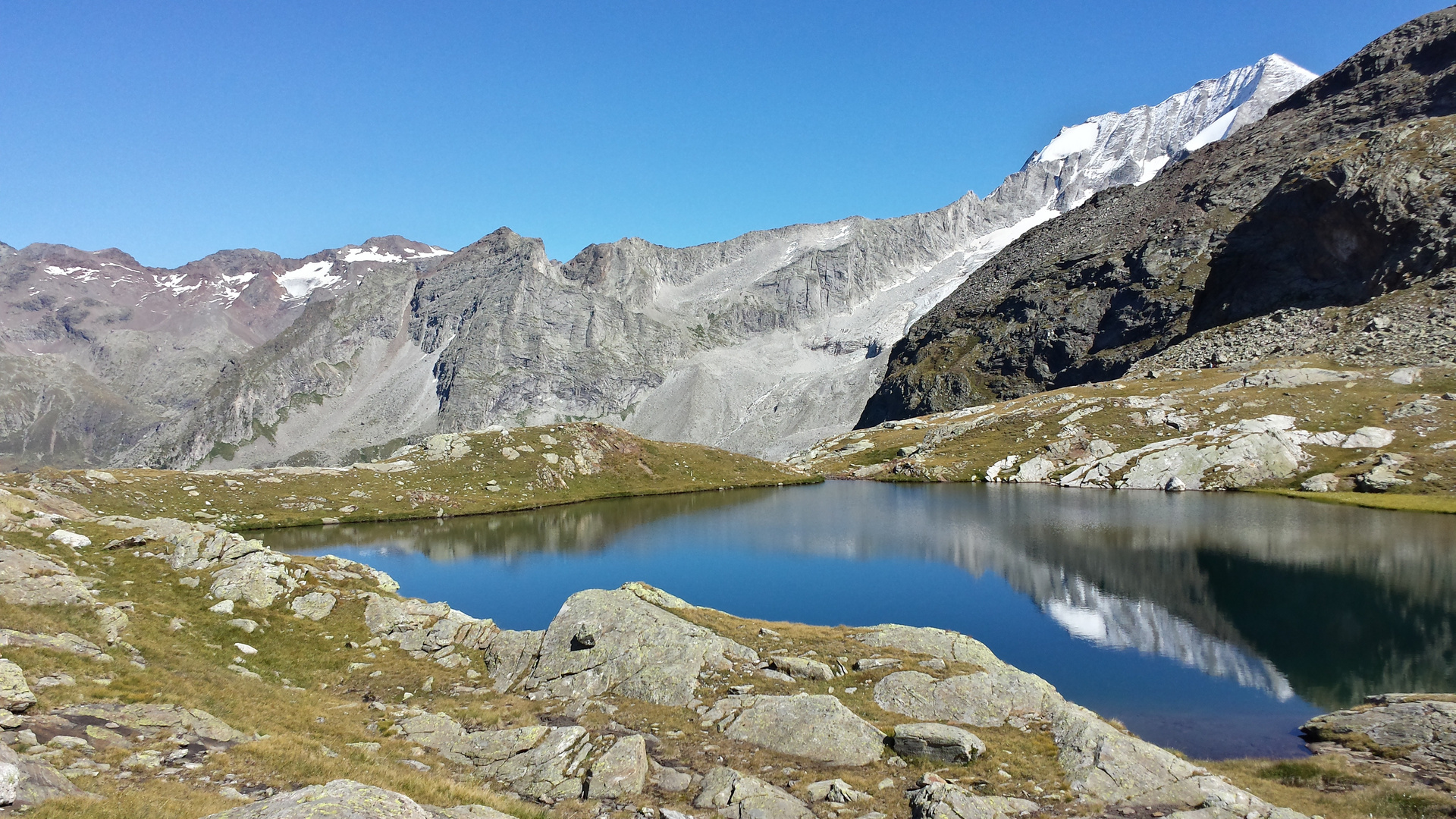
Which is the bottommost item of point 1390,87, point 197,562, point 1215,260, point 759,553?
point 759,553

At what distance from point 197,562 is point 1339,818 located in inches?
1715

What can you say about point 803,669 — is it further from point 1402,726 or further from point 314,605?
point 314,605

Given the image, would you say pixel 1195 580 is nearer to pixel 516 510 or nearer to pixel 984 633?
pixel 984 633

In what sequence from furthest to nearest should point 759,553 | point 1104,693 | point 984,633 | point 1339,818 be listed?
point 759,553 < point 984,633 < point 1104,693 < point 1339,818

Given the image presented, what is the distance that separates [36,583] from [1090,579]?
2261 inches

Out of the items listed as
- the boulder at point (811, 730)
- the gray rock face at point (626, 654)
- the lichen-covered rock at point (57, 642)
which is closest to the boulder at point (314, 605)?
the lichen-covered rock at point (57, 642)

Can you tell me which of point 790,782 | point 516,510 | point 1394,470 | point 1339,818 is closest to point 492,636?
point 790,782

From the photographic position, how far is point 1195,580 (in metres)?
49.3

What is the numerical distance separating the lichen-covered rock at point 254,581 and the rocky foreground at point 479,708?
0.32 feet

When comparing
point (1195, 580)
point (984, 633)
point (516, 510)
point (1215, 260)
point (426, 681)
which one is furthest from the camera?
point (1215, 260)

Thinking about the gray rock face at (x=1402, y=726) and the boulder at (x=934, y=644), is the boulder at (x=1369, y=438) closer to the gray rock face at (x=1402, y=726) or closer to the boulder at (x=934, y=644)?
the gray rock face at (x=1402, y=726)

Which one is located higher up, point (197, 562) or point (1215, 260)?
point (1215, 260)

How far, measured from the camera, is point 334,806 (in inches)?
410

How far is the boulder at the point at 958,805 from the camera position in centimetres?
1617
